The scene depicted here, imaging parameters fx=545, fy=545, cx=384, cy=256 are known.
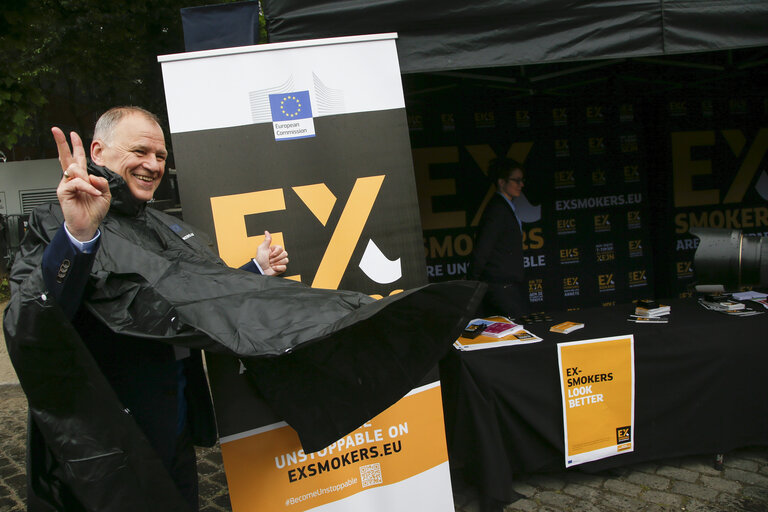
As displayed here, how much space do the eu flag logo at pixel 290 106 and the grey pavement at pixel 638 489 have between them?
2.17 m

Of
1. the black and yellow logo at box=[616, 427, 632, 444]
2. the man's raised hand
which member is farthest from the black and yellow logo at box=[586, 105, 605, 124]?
the man's raised hand

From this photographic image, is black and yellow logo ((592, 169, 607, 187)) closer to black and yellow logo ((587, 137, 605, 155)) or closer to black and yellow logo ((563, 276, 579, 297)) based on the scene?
black and yellow logo ((587, 137, 605, 155))

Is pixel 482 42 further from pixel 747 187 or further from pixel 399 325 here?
pixel 747 187

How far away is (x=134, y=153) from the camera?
66.2 inches

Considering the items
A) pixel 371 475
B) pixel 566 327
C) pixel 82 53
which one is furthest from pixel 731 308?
pixel 82 53

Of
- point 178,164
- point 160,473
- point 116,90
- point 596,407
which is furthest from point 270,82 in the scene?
point 116,90

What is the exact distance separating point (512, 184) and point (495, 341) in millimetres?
1504

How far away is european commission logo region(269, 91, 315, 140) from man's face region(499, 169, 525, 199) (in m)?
2.22

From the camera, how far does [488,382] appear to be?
2854 millimetres

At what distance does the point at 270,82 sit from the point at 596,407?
91.9 inches

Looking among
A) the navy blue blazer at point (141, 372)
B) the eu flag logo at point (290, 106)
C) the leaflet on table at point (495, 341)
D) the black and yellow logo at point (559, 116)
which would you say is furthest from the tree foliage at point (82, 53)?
the black and yellow logo at point (559, 116)

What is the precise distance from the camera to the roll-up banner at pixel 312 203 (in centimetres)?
208

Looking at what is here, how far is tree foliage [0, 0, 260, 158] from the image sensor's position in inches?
175

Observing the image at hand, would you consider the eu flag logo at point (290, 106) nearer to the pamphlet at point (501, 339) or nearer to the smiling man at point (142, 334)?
the smiling man at point (142, 334)
